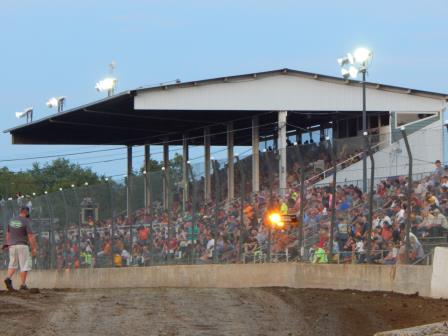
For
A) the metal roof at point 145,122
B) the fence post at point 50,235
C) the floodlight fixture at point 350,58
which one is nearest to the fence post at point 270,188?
the fence post at point 50,235

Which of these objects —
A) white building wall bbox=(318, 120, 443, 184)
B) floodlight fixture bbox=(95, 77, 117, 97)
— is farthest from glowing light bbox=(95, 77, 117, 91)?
white building wall bbox=(318, 120, 443, 184)

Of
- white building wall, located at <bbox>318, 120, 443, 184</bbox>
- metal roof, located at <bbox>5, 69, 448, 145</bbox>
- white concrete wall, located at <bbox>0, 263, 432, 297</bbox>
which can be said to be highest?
metal roof, located at <bbox>5, 69, 448, 145</bbox>

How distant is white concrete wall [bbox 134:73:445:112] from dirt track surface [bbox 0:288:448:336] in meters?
24.8

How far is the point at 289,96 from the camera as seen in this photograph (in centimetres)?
4347

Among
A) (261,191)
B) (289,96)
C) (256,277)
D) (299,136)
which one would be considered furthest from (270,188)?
(299,136)

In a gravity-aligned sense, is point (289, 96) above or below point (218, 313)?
above

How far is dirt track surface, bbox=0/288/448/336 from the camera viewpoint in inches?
507

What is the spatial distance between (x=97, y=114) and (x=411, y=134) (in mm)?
31150

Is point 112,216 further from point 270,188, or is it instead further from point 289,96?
point 289,96

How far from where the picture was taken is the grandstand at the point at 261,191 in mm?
19219

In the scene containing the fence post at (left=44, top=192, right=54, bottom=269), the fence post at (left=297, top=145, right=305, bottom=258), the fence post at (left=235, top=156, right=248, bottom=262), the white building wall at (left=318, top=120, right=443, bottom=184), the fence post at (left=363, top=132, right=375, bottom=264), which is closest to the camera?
the white building wall at (left=318, top=120, right=443, bottom=184)

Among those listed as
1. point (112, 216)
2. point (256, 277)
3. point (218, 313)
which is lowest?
point (218, 313)

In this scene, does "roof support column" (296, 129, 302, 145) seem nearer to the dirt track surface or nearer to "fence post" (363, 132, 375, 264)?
"fence post" (363, 132, 375, 264)

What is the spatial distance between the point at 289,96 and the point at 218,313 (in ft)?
95.8
